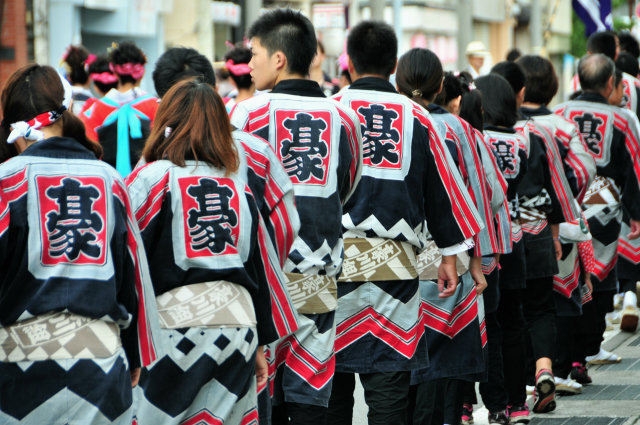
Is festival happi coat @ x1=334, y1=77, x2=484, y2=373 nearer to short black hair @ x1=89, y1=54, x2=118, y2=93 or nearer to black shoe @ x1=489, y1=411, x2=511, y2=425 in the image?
black shoe @ x1=489, y1=411, x2=511, y2=425

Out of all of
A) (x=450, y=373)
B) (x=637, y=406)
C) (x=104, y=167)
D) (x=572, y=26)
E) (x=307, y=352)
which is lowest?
(x=637, y=406)

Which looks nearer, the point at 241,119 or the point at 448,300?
the point at 241,119

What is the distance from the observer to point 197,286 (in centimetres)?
318

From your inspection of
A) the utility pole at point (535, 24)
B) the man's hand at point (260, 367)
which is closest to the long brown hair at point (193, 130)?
the man's hand at point (260, 367)

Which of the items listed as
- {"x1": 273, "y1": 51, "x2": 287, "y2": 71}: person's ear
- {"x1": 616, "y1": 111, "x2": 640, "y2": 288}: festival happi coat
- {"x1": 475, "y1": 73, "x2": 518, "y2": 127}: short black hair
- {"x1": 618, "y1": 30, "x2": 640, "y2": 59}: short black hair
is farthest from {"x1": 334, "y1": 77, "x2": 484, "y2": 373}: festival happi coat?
{"x1": 618, "y1": 30, "x2": 640, "y2": 59}: short black hair

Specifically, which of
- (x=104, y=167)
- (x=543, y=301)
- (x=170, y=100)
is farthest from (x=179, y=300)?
(x=543, y=301)

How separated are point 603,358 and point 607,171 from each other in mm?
1399

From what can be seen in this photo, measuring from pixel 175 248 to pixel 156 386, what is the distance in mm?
479

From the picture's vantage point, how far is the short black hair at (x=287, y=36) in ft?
13.3

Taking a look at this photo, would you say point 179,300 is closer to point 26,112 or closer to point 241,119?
point 26,112

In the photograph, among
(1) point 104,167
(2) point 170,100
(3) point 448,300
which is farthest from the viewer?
(3) point 448,300

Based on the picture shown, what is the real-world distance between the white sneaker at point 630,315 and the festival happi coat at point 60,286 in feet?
19.5

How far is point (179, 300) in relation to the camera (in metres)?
3.19

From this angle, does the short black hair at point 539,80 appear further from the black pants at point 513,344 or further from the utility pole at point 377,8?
the utility pole at point 377,8
